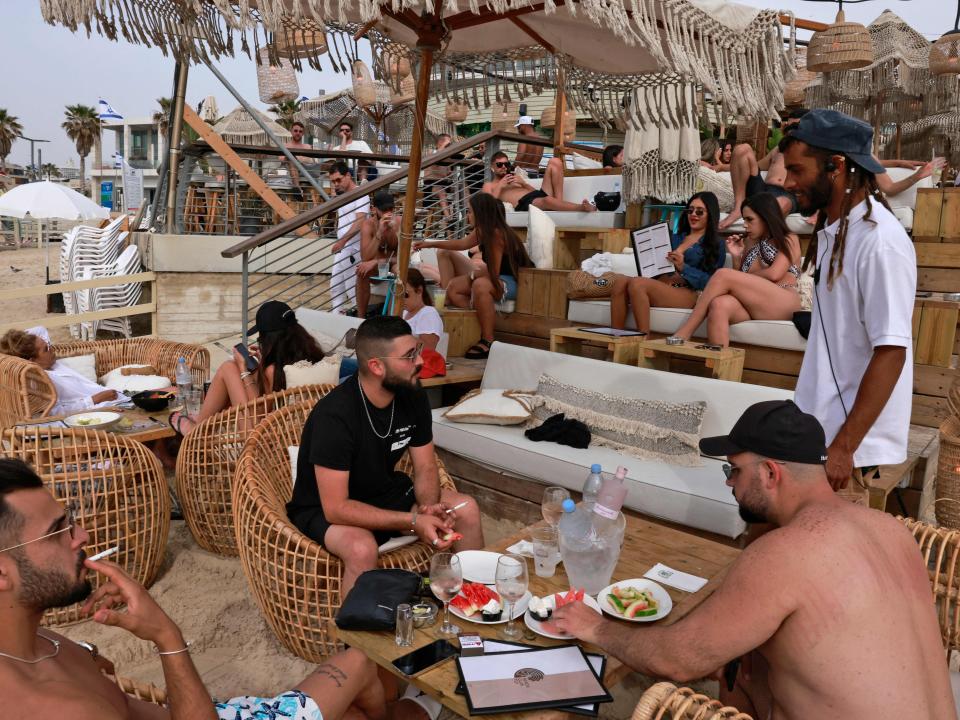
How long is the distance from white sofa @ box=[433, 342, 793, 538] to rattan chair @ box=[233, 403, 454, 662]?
1.32 meters

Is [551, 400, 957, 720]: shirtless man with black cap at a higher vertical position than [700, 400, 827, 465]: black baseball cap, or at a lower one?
lower

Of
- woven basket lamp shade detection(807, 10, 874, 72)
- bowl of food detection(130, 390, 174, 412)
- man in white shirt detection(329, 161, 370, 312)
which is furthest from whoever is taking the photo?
man in white shirt detection(329, 161, 370, 312)

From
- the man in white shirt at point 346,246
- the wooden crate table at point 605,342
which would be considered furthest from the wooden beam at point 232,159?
the wooden crate table at point 605,342

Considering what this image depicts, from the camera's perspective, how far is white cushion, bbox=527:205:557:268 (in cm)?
717

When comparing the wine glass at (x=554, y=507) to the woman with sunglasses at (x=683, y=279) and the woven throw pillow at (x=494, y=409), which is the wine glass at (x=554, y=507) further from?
the woman with sunglasses at (x=683, y=279)

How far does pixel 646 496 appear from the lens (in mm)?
3783

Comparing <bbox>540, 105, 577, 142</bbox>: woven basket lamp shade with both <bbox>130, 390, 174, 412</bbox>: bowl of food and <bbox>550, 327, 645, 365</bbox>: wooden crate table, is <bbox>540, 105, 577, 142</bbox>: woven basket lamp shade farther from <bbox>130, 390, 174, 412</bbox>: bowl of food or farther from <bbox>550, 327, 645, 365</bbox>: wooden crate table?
<bbox>130, 390, 174, 412</bbox>: bowl of food

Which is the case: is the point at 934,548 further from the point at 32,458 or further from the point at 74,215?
the point at 74,215

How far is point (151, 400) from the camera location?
15.9 feet

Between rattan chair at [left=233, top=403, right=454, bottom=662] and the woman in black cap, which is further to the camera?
the woman in black cap

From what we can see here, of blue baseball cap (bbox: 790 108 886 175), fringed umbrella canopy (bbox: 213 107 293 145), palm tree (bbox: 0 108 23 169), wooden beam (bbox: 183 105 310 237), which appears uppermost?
palm tree (bbox: 0 108 23 169)

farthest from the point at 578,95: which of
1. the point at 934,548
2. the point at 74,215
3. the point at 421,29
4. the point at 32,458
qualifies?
the point at 74,215

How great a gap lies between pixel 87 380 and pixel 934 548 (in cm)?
528

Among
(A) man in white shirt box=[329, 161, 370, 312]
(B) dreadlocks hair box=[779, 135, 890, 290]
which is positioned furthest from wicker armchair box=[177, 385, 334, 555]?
(A) man in white shirt box=[329, 161, 370, 312]
